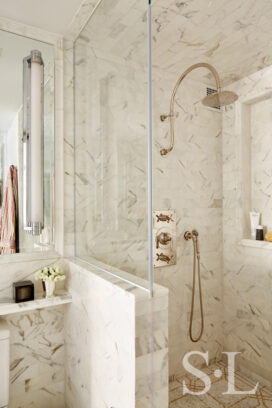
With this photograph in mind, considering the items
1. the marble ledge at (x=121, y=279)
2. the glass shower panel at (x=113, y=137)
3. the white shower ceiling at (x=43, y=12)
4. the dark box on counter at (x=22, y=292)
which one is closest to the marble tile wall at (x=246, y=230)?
the glass shower panel at (x=113, y=137)

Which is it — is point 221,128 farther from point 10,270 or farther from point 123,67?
point 10,270

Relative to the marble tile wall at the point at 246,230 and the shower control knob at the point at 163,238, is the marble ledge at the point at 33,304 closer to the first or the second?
the shower control knob at the point at 163,238

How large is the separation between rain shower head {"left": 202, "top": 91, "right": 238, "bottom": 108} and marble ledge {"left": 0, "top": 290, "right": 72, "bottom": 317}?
1383 mm

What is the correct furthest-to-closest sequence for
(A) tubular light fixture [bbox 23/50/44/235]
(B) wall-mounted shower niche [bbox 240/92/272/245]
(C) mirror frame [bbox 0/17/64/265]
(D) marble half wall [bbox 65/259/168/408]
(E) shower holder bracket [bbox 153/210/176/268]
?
(E) shower holder bracket [bbox 153/210/176/268] → (C) mirror frame [bbox 0/17/64/265] → (A) tubular light fixture [bbox 23/50/44/235] → (B) wall-mounted shower niche [bbox 240/92/272/245] → (D) marble half wall [bbox 65/259/168/408]

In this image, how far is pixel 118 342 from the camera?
1.07 metres

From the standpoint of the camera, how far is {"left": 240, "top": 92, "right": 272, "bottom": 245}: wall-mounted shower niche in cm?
129

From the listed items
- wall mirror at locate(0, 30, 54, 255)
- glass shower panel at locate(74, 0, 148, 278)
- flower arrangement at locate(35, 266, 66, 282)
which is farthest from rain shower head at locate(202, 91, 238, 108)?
flower arrangement at locate(35, 266, 66, 282)

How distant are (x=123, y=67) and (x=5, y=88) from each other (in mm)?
712

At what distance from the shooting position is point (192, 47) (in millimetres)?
1513

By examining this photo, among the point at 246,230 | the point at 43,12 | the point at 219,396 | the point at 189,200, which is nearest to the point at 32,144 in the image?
the point at 43,12

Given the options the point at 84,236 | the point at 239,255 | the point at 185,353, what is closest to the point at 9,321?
the point at 84,236

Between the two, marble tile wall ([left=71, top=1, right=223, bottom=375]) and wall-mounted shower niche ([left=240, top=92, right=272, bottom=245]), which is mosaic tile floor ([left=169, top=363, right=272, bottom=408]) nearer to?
marble tile wall ([left=71, top=1, right=223, bottom=375])

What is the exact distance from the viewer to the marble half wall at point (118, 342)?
3.22 ft

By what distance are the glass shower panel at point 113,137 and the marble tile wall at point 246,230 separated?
569 mm
